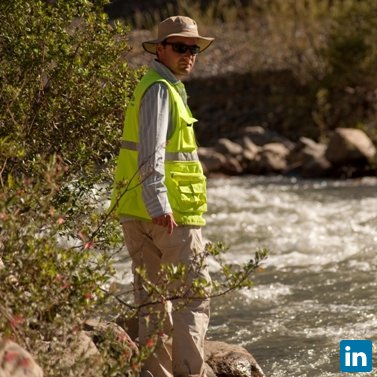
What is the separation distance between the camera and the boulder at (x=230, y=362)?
697cm

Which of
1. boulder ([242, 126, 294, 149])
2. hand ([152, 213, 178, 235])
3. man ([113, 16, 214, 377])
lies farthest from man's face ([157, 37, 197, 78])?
boulder ([242, 126, 294, 149])

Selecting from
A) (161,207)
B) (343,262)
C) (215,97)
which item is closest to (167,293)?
(161,207)

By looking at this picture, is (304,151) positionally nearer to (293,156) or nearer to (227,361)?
(293,156)

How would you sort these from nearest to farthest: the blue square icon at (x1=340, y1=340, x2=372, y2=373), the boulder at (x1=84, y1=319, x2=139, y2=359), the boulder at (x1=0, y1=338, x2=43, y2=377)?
the boulder at (x1=0, y1=338, x2=43, y2=377) → the boulder at (x1=84, y1=319, x2=139, y2=359) → the blue square icon at (x1=340, y1=340, x2=372, y2=373)

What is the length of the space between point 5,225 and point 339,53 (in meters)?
18.6

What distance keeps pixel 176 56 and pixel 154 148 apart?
580 millimetres

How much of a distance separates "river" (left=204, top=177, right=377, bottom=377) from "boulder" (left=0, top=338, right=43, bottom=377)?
3.13 m

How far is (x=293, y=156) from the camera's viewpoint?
21516mm

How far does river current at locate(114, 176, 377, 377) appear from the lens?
8523 mm

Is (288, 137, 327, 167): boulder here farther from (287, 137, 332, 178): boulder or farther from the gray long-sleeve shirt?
the gray long-sleeve shirt

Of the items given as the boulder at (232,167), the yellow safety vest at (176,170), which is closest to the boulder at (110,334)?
the yellow safety vest at (176,170)

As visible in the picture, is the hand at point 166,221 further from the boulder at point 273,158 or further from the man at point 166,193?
the boulder at point 273,158

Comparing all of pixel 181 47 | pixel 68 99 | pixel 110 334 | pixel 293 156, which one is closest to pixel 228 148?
pixel 293 156

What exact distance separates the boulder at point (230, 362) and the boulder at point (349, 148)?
12680 millimetres
